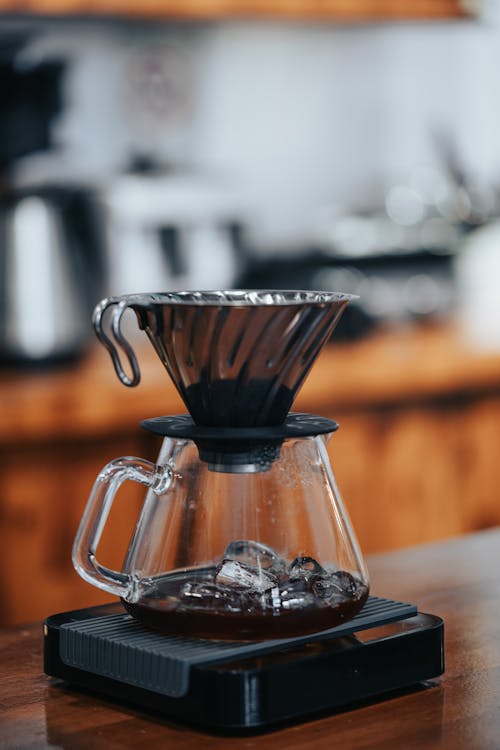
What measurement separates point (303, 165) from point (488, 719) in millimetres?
2598

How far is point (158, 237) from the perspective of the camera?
3002mm

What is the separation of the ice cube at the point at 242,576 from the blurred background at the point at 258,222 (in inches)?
53.8

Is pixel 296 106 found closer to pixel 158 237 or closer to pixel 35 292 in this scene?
pixel 158 237

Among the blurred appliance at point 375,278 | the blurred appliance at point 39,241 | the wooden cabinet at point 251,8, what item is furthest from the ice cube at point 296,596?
the blurred appliance at point 375,278

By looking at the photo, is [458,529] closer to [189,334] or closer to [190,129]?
[190,129]

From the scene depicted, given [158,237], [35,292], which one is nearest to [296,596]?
[35,292]

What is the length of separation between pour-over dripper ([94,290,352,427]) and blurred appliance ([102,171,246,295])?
205cm

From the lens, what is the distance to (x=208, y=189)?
315 cm

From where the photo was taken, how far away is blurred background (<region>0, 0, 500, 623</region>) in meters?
2.34

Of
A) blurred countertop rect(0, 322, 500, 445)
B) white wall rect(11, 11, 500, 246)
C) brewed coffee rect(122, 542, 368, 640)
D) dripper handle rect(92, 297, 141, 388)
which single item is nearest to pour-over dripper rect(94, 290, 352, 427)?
dripper handle rect(92, 297, 141, 388)

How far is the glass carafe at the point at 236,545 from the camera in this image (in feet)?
2.88

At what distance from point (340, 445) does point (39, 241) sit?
704 mm

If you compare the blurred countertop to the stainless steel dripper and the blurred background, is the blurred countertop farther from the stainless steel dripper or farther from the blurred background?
the stainless steel dripper

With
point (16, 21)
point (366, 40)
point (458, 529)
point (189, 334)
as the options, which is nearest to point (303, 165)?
point (366, 40)
